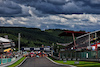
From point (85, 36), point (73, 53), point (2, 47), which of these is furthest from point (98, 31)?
point (2, 47)

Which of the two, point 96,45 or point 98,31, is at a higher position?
Result: point 98,31

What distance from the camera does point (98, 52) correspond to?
44.3m

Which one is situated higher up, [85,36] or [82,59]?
[85,36]

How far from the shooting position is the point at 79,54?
159 feet

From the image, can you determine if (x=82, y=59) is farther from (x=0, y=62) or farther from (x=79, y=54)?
(x=0, y=62)

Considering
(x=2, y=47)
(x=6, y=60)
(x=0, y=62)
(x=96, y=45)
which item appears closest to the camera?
(x=0, y=62)

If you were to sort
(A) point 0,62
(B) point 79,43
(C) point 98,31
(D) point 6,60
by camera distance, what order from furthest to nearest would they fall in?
(B) point 79,43 < (C) point 98,31 < (D) point 6,60 < (A) point 0,62

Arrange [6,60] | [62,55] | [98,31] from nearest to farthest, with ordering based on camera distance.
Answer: [6,60], [62,55], [98,31]

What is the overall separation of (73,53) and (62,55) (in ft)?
10.2

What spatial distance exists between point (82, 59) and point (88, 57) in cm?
155

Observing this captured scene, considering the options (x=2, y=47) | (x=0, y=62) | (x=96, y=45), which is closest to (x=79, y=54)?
(x=96, y=45)

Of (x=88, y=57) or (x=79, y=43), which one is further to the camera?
(x=79, y=43)

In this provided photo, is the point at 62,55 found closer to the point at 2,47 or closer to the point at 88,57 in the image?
the point at 88,57

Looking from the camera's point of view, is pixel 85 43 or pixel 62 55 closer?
pixel 62 55
